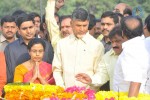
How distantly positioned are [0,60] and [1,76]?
250 millimetres

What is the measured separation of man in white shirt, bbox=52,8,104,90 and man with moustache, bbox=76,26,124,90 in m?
0.16

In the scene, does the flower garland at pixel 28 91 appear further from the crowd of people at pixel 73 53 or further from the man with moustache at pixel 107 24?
the man with moustache at pixel 107 24

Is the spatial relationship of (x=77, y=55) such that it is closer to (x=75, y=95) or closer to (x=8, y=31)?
(x=75, y=95)

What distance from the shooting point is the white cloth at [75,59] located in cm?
766

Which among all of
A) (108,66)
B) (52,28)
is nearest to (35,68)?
(52,28)

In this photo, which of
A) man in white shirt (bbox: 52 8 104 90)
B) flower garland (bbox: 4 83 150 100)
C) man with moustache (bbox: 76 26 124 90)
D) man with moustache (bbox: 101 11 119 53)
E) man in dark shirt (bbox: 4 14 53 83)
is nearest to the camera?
flower garland (bbox: 4 83 150 100)

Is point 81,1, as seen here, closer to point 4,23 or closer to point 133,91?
point 4,23

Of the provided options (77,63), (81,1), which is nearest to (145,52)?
(77,63)

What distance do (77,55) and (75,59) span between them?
59 mm

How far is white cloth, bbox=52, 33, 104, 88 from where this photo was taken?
25.1ft

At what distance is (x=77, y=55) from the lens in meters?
7.68

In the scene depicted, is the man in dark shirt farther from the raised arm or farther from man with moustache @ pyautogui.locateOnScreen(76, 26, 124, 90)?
man with moustache @ pyautogui.locateOnScreen(76, 26, 124, 90)

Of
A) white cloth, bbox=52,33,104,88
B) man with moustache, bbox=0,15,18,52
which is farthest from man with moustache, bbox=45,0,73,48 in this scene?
man with moustache, bbox=0,15,18,52

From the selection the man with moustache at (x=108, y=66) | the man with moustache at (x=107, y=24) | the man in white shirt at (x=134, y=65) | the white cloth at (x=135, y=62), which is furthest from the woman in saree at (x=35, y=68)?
the white cloth at (x=135, y=62)
